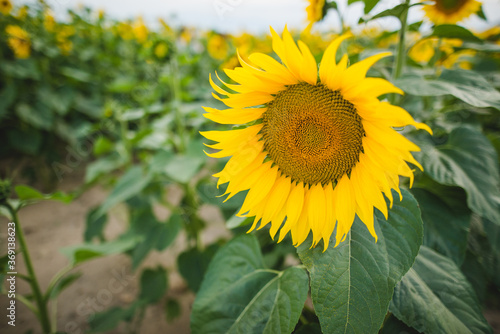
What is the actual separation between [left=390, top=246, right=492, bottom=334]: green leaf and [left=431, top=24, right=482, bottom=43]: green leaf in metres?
0.66

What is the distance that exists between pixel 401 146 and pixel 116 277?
2.40 m

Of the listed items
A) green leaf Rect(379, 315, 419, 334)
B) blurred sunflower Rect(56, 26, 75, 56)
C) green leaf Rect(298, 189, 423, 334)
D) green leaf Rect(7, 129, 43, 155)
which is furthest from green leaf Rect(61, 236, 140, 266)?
blurred sunflower Rect(56, 26, 75, 56)

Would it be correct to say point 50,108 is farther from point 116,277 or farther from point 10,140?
point 116,277

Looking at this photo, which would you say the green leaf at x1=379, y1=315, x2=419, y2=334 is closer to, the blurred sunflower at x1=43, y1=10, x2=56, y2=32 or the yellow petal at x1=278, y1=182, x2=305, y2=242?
the yellow petal at x1=278, y1=182, x2=305, y2=242

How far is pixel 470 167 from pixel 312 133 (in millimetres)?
556

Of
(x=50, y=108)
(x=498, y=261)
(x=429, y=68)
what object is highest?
(x=50, y=108)

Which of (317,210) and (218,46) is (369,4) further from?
(218,46)

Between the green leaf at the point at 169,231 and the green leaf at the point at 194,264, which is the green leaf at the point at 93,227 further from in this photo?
the green leaf at the point at 194,264

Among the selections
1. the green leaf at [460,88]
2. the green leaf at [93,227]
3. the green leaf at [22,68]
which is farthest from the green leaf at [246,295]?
the green leaf at [22,68]

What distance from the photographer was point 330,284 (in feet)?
2.01

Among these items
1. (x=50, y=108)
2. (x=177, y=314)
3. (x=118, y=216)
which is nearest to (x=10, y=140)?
(x=50, y=108)

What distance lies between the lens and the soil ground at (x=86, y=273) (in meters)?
1.83

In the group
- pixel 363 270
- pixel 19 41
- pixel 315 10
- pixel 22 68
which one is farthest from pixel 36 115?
pixel 363 270

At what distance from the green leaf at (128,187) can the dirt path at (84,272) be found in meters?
0.65
